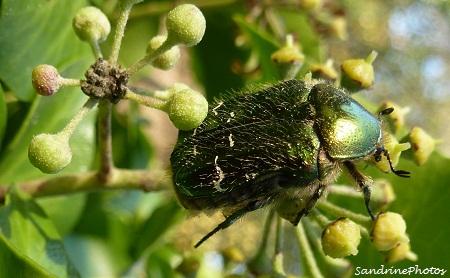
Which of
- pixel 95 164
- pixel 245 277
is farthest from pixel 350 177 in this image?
pixel 95 164

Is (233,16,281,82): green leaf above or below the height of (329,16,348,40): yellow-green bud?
above

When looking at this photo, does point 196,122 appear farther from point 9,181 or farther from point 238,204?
point 9,181

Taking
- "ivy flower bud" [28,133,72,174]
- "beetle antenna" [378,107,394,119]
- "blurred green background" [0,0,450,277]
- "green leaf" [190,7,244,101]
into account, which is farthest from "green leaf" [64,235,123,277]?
"beetle antenna" [378,107,394,119]

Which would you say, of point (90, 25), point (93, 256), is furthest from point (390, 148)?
point (93, 256)

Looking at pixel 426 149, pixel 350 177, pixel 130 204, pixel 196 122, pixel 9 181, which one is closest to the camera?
pixel 196 122

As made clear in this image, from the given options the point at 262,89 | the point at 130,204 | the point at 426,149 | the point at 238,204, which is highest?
the point at 262,89

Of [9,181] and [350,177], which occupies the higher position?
[350,177]

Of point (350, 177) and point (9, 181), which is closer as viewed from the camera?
point (350, 177)

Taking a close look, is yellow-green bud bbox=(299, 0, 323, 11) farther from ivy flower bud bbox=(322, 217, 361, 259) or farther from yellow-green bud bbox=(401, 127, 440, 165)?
ivy flower bud bbox=(322, 217, 361, 259)

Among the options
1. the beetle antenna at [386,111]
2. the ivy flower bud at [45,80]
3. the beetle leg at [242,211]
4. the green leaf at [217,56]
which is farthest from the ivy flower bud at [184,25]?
the green leaf at [217,56]
